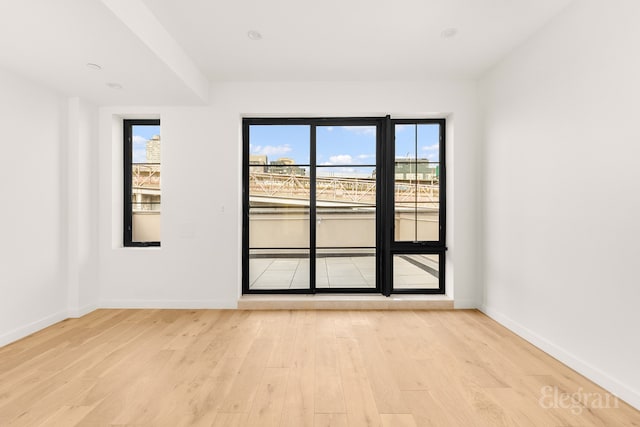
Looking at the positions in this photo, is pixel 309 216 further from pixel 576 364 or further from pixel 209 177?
pixel 576 364

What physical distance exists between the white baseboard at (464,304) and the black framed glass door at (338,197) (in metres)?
0.30

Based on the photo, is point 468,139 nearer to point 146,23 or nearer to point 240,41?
point 240,41

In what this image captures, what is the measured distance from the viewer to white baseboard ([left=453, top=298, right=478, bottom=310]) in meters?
3.79

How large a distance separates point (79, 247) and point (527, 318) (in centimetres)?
473

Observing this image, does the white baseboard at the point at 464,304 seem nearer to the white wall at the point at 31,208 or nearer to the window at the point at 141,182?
the window at the point at 141,182

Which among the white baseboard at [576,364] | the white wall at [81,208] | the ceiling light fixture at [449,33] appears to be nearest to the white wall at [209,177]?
the white wall at [81,208]

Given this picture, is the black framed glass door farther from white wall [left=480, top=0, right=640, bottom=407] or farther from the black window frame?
white wall [left=480, top=0, right=640, bottom=407]

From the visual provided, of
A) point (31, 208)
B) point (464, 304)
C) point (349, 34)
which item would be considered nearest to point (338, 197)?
point (349, 34)

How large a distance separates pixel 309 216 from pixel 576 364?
2908 mm

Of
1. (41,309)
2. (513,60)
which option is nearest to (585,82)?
(513,60)

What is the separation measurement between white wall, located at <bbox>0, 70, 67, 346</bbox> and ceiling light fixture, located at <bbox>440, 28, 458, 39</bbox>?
393cm

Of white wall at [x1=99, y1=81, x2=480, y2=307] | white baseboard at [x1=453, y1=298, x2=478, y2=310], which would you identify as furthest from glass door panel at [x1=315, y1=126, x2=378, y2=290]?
white baseboard at [x1=453, y1=298, x2=478, y2=310]

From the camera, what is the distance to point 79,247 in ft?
11.5

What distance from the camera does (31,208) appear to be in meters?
3.06
